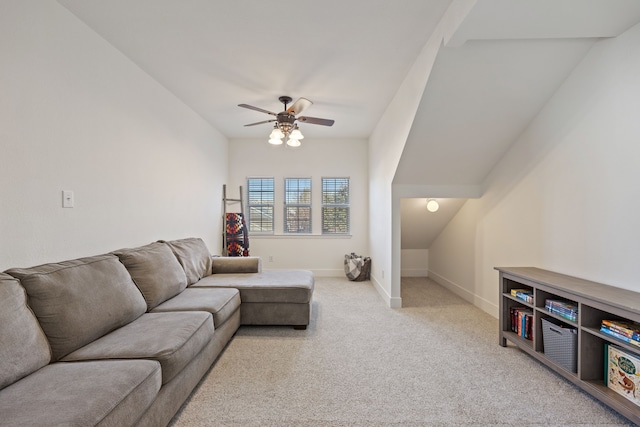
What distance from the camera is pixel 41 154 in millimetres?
1944

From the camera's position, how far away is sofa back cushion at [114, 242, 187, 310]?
238 cm

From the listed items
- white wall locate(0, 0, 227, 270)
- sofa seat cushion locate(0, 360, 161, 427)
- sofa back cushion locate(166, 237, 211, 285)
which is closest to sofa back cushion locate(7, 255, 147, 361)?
sofa seat cushion locate(0, 360, 161, 427)

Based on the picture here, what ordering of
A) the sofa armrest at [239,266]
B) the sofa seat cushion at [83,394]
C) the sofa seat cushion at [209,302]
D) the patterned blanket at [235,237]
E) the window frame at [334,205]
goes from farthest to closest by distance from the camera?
the window frame at [334,205], the patterned blanket at [235,237], the sofa armrest at [239,266], the sofa seat cushion at [209,302], the sofa seat cushion at [83,394]

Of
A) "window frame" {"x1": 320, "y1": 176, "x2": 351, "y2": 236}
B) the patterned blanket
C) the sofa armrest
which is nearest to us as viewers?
the sofa armrest

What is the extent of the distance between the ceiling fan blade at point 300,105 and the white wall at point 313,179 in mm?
2233

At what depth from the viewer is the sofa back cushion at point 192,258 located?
10.2 feet

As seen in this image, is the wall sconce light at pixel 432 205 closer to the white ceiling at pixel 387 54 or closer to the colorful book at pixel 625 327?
the white ceiling at pixel 387 54

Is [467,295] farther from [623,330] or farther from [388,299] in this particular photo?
[623,330]

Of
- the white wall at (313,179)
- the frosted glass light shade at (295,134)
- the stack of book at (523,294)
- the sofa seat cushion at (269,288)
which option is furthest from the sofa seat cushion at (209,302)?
the white wall at (313,179)

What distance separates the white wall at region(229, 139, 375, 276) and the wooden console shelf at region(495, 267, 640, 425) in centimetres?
327

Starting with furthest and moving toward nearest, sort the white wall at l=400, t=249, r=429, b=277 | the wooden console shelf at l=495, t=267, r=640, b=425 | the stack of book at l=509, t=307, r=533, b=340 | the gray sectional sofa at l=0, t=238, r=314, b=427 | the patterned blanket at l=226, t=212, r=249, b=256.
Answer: the white wall at l=400, t=249, r=429, b=277 → the patterned blanket at l=226, t=212, r=249, b=256 → the stack of book at l=509, t=307, r=533, b=340 → the wooden console shelf at l=495, t=267, r=640, b=425 → the gray sectional sofa at l=0, t=238, r=314, b=427

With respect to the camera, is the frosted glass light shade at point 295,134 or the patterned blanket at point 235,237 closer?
the frosted glass light shade at point 295,134

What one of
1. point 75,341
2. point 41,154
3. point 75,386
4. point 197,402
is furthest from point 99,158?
point 197,402

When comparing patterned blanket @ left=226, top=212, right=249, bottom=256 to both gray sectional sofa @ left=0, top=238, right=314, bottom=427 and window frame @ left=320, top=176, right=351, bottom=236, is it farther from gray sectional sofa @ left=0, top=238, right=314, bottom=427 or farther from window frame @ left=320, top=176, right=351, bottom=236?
gray sectional sofa @ left=0, top=238, right=314, bottom=427
